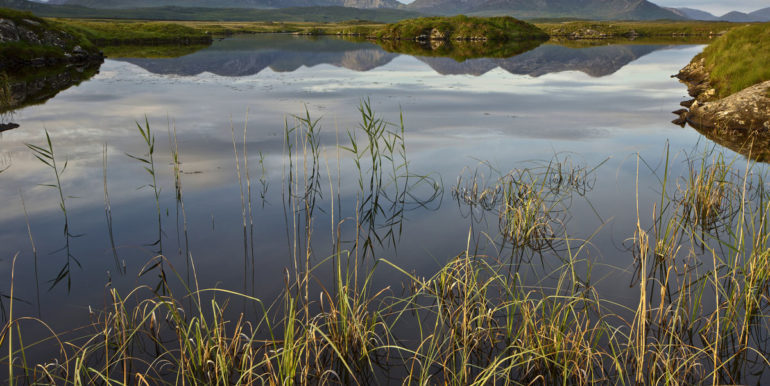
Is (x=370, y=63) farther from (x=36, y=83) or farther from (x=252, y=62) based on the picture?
(x=36, y=83)

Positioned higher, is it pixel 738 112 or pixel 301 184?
pixel 738 112

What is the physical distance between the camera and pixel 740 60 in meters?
18.9

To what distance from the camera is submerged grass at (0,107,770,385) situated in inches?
161

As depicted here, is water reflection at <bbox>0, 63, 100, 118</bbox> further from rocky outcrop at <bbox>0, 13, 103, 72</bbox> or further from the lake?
rocky outcrop at <bbox>0, 13, 103, 72</bbox>

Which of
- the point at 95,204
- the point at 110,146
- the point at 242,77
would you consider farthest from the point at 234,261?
the point at 242,77

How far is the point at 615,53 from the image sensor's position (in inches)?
1914

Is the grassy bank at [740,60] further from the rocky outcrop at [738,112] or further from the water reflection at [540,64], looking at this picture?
the water reflection at [540,64]

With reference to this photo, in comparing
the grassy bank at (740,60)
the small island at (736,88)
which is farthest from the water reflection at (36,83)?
the grassy bank at (740,60)

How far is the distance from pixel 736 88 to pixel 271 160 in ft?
50.8

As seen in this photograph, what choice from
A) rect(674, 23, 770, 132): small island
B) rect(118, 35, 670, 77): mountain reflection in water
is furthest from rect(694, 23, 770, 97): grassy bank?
rect(118, 35, 670, 77): mountain reflection in water

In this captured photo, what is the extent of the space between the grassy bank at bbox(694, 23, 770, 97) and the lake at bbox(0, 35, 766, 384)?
2.02 metres

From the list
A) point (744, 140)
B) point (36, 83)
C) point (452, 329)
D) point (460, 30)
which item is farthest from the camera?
point (460, 30)

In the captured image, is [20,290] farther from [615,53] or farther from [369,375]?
[615,53]

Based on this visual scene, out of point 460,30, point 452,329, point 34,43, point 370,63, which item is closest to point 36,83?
point 34,43
